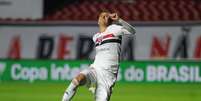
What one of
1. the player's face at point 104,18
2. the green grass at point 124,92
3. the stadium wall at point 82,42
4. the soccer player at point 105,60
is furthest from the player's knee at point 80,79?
the stadium wall at point 82,42

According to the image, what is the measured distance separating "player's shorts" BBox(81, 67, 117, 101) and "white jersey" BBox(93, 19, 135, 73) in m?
0.08

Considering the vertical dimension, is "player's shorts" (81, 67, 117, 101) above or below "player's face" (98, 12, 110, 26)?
below

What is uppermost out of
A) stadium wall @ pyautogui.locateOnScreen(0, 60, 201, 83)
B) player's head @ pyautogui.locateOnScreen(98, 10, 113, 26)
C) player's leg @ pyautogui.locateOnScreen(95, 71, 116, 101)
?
player's head @ pyautogui.locateOnScreen(98, 10, 113, 26)

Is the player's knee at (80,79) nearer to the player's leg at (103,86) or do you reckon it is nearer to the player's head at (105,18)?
the player's leg at (103,86)

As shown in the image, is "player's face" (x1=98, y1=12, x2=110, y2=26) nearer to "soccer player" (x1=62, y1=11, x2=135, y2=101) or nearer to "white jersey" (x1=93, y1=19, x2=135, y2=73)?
"soccer player" (x1=62, y1=11, x2=135, y2=101)

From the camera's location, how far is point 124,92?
19.1 metres

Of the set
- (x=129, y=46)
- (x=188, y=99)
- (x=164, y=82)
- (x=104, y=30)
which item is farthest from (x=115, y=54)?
(x=129, y=46)

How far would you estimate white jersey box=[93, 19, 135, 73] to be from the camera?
9.46m

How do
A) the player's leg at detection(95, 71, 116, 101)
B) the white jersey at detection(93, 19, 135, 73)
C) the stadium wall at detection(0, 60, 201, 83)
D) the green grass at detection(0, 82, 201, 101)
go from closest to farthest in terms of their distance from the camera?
the player's leg at detection(95, 71, 116, 101)
the white jersey at detection(93, 19, 135, 73)
the green grass at detection(0, 82, 201, 101)
the stadium wall at detection(0, 60, 201, 83)

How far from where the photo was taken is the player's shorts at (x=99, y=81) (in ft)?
30.8

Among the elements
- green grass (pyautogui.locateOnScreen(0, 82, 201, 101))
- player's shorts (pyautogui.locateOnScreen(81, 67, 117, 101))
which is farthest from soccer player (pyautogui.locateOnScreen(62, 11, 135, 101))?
green grass (pyautogui.locateOnScreen(0, 82, 201, 101))

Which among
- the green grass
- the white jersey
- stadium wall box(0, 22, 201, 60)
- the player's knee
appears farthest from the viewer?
stadium wall box(0, 22, 201, 60)

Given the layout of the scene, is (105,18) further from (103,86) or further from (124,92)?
(124,92)

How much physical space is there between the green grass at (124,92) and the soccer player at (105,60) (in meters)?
6.13
